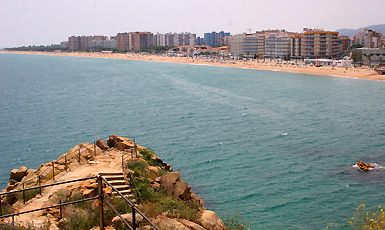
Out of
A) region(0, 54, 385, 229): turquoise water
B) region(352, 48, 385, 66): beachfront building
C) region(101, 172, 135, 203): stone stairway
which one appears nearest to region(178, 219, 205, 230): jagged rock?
region(101, 172, 135, 203): stone stairway

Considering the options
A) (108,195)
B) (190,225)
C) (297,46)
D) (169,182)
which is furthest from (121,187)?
(297,46)

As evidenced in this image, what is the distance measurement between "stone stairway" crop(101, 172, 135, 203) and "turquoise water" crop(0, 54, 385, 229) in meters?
5.28

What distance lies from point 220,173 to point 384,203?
8318mm

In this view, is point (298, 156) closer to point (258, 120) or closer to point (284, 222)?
point (284, 222)

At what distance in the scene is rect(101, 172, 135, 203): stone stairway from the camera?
488 inches

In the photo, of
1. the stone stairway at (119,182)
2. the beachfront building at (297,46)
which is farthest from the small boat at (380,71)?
the stone stairway at (119,182)

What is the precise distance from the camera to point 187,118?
37062 millimetres

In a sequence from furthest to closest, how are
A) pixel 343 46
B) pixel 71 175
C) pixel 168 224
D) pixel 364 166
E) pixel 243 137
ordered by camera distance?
pixel 343 46
pixel 243 137
pixel 364 166
pixel 71 175
pixel 168 224

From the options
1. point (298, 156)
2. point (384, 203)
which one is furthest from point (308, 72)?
point (384, 203)

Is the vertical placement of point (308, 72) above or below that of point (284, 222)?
above

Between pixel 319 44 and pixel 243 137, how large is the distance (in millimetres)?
98328

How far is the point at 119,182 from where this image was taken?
1290cm

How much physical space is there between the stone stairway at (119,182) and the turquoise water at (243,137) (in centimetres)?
528

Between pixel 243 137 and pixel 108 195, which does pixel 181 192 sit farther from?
pixel 243 137
